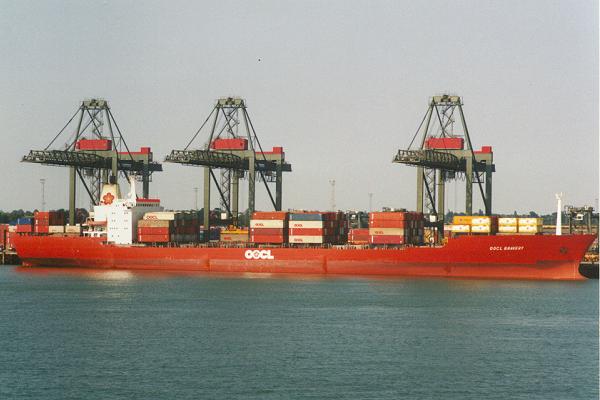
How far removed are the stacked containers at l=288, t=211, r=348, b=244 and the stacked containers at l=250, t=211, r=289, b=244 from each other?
63cm

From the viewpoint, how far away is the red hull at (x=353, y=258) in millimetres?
74000

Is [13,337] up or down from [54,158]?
down

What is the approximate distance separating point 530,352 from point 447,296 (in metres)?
20.2

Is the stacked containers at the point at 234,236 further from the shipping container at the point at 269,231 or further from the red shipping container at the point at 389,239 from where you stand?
the red shipping container at the point at 389,239

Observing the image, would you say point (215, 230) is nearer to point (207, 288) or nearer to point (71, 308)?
point (207, 288)

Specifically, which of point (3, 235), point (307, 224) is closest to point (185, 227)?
point (307, 224)

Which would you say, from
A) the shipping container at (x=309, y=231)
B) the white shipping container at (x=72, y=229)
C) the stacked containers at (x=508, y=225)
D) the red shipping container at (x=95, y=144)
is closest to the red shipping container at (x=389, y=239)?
the shipping container at (x=309, y=231)

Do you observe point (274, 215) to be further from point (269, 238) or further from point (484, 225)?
point (484, 225)

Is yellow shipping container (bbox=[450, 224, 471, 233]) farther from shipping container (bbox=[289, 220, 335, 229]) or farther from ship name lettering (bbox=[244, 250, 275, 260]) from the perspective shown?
ship name lettering (bbox=[244, 250, 275, 260])

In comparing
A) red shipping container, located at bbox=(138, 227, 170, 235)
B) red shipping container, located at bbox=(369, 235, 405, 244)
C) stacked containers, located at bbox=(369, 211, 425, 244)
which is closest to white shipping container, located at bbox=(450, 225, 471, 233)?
stacked containers, located at bbox=(369, 211, 425, 244)

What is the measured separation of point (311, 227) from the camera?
82438mm

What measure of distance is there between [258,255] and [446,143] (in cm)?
1950

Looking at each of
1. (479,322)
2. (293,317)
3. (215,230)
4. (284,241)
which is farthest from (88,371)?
(215,230)

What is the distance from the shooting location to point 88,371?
39.0 metres
